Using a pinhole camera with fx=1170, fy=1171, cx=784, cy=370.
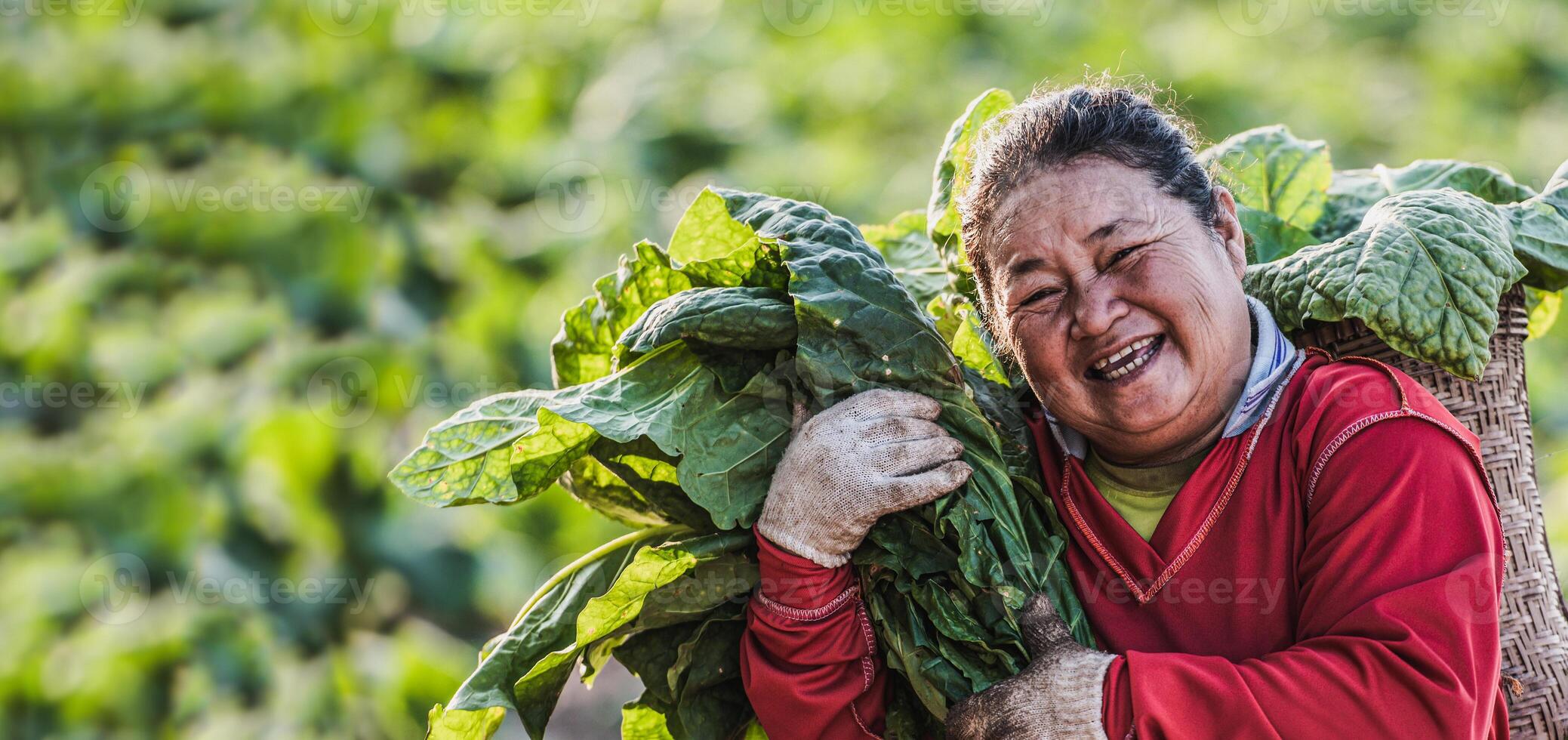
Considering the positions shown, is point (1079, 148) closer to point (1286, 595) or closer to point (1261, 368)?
point (1261, 368)

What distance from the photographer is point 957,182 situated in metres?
2.25

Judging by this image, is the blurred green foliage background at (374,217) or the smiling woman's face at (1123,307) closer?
the smiling woman's face at (1123,307)

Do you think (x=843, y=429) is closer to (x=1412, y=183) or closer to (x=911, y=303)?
(x=911, y=303)

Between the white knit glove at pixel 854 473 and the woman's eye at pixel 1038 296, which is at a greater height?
the woman's eye at pixel 1038 296

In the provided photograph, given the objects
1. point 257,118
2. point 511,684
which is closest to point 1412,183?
point 511,684

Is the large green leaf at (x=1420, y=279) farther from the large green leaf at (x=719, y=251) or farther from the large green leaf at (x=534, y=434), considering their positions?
the large green leaf at (x=534, y=434)

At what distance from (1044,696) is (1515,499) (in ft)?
3.01

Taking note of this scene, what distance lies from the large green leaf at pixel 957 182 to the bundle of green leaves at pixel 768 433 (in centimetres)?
16

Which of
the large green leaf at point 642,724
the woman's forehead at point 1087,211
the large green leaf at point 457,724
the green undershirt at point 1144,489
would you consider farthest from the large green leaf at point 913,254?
Result: the large green leaf at point 457,724

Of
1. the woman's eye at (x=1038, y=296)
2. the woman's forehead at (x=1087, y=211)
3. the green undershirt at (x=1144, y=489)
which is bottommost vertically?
the green undershirt at (x=1144, y=489)

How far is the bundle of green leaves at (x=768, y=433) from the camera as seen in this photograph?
5.94 feet

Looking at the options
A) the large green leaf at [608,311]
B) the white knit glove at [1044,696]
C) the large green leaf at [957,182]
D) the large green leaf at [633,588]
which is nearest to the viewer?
the white knit glove at [1044,696]

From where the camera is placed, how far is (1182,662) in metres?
1.60

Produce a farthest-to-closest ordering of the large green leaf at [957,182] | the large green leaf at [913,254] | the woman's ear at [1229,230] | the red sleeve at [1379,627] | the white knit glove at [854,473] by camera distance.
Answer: the large green leaf at [913,254] < the large green leaf at [957,182] < the woman's ear at [1229,230] < the white knit glove at [854,473] < the red sleeve at [1379,627]
